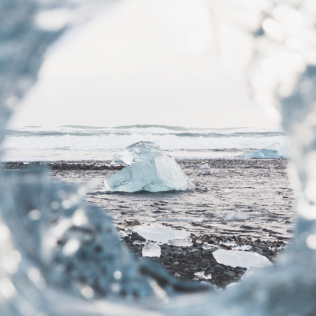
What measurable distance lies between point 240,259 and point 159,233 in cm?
116

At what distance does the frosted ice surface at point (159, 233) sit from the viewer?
3.77 meters

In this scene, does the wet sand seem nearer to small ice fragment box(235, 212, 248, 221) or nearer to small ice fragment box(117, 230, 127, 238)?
small ice fragment box(235, 212, 248, 221)

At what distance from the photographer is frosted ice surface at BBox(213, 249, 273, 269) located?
9.91 feet

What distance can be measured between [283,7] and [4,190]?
2.46 ft

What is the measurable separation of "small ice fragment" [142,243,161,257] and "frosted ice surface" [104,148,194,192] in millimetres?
3252

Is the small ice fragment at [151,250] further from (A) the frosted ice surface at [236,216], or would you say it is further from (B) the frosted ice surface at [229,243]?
(A) the frosted ice surface at [236,216]

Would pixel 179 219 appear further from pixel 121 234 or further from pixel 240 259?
pixel 240 259

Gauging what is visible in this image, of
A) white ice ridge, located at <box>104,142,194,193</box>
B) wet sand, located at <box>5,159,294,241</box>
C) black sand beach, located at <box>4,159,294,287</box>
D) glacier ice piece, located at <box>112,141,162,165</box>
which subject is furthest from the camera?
glacier ice piece, located at <box>112,141,162,165</box>

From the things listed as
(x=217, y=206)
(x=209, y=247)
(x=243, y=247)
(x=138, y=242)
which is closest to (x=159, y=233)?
(x=138, y=242)

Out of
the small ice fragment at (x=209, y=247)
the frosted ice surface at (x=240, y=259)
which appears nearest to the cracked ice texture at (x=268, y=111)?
the frosted ice surface at (x=240, y=259)

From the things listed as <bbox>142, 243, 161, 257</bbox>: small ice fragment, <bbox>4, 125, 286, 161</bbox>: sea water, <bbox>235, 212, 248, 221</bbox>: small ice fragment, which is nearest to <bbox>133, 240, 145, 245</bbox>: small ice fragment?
<bbox>142, 243, 161, 257</bbox>: small ice fragment

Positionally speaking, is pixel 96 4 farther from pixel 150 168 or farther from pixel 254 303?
pixel 150 168

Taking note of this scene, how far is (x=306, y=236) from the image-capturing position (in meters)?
0.65

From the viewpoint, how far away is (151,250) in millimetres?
3342
